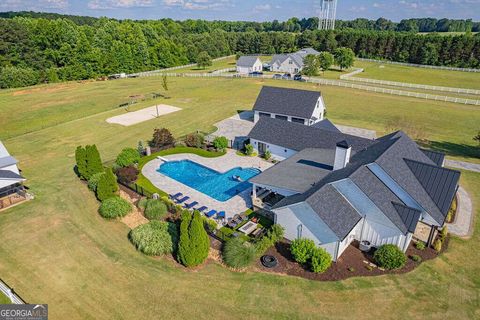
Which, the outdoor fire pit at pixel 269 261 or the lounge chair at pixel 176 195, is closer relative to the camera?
the outdoor fire pit at pixel 269 261

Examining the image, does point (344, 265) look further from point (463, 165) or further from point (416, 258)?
point (463, 165)

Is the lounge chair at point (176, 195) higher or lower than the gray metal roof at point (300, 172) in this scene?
lower

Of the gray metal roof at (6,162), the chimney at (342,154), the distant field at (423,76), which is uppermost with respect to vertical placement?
the chimney at (342,154)

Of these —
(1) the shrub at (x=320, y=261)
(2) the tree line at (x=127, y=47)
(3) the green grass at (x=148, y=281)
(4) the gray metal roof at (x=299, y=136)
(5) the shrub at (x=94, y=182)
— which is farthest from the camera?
(2) the tree line at (x=127, y=47)

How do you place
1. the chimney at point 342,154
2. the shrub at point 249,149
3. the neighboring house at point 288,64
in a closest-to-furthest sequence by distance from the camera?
the chimney at point 342,154 → the shrub at point 249,149 → the neighboring house at point 288,64

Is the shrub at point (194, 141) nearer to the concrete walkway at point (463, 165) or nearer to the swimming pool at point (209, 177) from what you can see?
the swimming pool at point (209, 177)

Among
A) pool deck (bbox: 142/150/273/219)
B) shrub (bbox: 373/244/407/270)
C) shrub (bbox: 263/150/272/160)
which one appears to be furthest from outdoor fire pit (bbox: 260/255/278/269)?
shrub (bbox: 263/150/272/160)

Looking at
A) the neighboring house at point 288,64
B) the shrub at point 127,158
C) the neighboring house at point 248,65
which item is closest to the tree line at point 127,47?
the neighboring house at point 248,65
